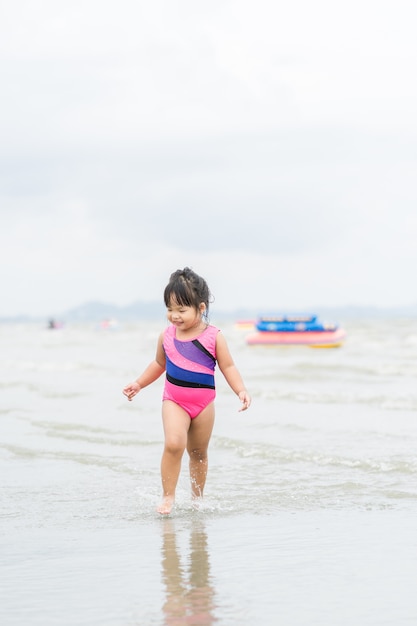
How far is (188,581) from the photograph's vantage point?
13.4ft

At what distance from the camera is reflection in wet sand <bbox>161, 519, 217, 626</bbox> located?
3598 mm

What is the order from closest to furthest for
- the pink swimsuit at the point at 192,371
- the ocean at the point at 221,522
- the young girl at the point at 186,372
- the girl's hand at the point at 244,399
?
the ocean at the point at 221,522 → the girl's hand at the point at 244,399 → the young girl at the point at 186,372 → the pink swimsuit at the point at 192,371

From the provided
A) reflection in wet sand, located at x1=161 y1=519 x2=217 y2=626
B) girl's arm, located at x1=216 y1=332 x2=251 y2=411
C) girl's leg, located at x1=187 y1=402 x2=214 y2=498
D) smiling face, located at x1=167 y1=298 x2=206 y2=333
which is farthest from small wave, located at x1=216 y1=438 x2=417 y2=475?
reflection in wet sand, located at x1=161 y1=519 x2=217 y2=626

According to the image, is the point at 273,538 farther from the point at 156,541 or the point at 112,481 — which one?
the point at 112,481

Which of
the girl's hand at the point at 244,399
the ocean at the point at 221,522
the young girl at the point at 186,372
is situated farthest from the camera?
the young girl at the point at 186,372

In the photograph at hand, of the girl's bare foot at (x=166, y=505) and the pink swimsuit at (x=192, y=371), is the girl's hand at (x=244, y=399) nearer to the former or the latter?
the pink swimsuit at (x=192, y=371)

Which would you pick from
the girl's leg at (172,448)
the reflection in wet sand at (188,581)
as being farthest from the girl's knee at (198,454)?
the reflection in wet sand at (188,581)

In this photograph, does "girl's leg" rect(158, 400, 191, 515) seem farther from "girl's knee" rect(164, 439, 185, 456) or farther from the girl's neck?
the girl's neck

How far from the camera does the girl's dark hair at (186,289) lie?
5.65 metres

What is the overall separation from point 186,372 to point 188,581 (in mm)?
1941

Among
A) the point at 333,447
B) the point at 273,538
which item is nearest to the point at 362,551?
the point at 273,538

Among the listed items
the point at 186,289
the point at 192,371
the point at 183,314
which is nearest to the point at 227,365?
the point at 192,371

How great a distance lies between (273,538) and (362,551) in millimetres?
544

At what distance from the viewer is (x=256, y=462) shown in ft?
25.6
